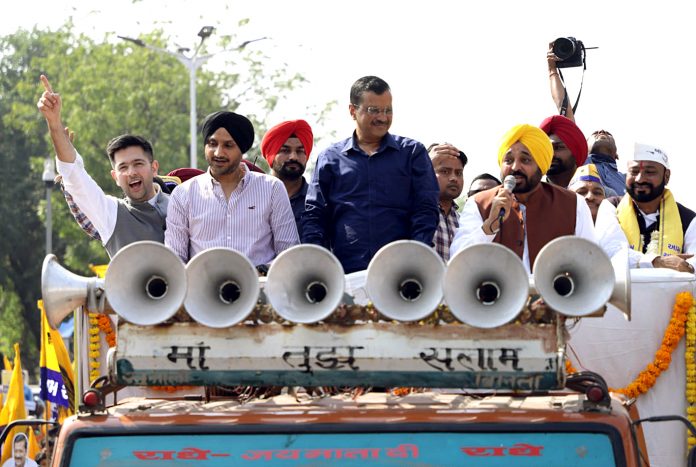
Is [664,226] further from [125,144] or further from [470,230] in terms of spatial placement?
[125,144]

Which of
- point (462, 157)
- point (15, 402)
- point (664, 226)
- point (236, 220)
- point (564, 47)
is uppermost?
point (564, 47)

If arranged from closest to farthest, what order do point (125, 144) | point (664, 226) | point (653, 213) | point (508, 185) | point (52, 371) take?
point (508, 185)
point (125, 144)
point (664, 226)
point (653, 213)
point (52, 371)

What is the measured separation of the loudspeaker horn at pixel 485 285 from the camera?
184 inches

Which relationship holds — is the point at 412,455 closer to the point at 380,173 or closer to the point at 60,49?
the point at 380,173

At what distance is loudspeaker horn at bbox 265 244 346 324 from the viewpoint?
4742mm

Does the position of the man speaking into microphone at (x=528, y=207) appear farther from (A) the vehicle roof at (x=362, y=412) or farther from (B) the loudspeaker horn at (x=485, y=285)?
(B) the loudspeaker horn at (x=485, y=285)

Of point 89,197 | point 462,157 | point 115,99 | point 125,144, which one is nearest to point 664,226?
point 462,157

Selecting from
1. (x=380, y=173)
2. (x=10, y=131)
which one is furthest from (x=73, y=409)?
(x=10, y=131)

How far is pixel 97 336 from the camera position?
6.46m

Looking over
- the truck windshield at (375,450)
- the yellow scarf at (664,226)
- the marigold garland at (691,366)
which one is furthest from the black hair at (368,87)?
the truck windshield at (375,450)

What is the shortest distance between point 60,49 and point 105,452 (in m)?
39.6

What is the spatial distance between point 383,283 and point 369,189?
6.90 feet

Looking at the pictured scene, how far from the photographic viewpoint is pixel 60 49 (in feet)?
142

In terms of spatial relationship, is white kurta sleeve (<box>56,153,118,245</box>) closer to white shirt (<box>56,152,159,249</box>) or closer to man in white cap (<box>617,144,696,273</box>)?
white shirt (<box>56,152,159,249</box>)
